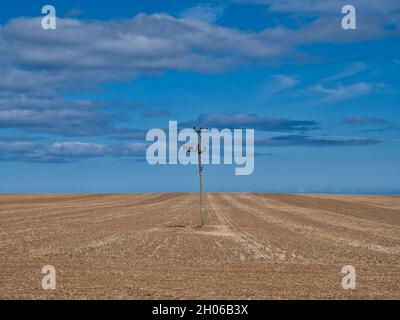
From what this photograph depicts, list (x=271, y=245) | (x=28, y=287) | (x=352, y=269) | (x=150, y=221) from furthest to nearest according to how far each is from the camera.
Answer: (x=150, y=221), (x=271, y=245), (x=352, y=269), (x=28, y=287)

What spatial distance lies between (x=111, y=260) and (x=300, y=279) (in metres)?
8.01

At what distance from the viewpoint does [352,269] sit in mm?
21234

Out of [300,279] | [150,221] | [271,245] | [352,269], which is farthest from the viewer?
[150,221]

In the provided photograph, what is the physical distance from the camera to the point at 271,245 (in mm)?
28453

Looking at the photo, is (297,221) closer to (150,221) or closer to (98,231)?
(150,221)

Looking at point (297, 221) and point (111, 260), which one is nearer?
point (111, 260)

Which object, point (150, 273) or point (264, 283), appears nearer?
point (264, 283)
